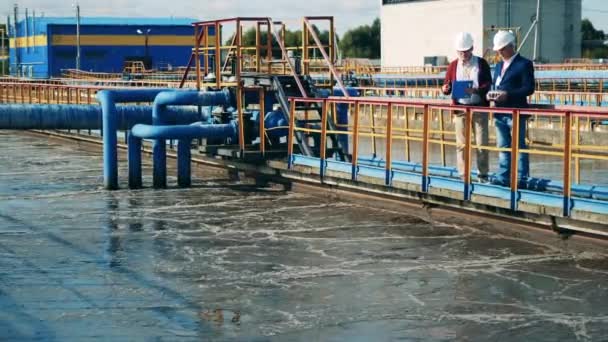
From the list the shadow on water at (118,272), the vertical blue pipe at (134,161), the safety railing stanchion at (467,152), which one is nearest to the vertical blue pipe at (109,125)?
the vertical blue pipe at (134,161)

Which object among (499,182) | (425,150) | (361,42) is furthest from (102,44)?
(499,182)

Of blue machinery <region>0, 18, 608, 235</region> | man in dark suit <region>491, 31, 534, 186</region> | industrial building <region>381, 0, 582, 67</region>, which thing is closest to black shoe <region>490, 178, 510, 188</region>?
man in dark suit <region>491, 31, 534, 186</region>

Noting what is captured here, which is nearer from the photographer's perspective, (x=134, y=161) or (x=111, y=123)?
(x=111, y=123)

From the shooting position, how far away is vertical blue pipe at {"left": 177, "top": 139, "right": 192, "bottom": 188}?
665 inches

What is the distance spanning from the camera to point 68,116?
676 inches

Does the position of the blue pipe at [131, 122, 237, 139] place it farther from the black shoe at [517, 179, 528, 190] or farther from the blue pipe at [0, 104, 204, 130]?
the black shoe at [517, 179, 528, 190]

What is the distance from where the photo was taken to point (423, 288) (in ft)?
31.5

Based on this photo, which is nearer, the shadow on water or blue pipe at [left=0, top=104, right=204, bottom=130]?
the shadow on water

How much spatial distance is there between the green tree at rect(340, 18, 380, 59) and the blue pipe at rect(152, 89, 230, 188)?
312 ft

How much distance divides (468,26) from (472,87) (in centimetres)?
5425

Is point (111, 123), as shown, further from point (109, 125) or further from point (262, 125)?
point (262, 125)

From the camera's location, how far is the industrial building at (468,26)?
6391 centimetres

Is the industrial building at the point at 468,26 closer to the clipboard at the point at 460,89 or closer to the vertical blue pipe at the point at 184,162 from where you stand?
the vertical blue pipe at the point at 184,162

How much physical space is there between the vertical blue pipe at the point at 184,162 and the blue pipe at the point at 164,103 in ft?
0.90
